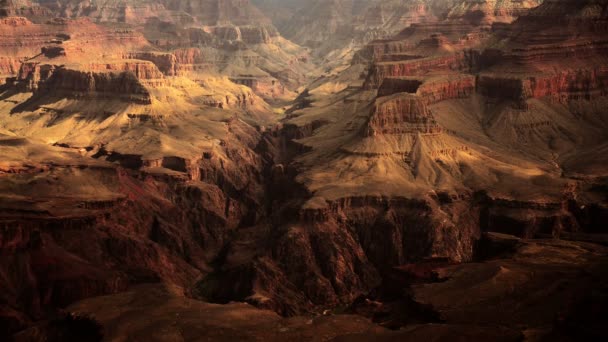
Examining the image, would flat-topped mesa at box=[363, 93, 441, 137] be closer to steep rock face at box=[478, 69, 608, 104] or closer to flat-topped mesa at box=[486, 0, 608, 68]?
steep rock face at box=[478, 69, 608, 104]

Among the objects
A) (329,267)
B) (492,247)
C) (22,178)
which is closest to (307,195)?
(329,267)

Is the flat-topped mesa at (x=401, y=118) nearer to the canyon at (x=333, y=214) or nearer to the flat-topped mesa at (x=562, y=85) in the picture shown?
the canyon at (x=333, y=214)

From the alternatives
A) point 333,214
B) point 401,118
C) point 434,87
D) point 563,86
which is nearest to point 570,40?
point 563,86

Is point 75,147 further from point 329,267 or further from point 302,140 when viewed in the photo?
point 329,267

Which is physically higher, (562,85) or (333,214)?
(562,85)

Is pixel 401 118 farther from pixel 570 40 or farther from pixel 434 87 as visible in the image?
pixel 570 40

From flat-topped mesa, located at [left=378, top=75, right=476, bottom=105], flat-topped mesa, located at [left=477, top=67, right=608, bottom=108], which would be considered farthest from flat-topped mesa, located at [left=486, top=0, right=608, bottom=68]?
flat-topped mesa, located at [left=378, top=75, right=476, bottom=105]

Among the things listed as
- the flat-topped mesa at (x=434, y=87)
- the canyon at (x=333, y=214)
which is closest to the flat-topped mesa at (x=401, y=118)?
the canyon at (x=333, y=214)

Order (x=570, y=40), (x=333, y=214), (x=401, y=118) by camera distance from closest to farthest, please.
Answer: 1. (x=333, y=214)
2. (x=401, y=118)
3. (x=570, y=40)
